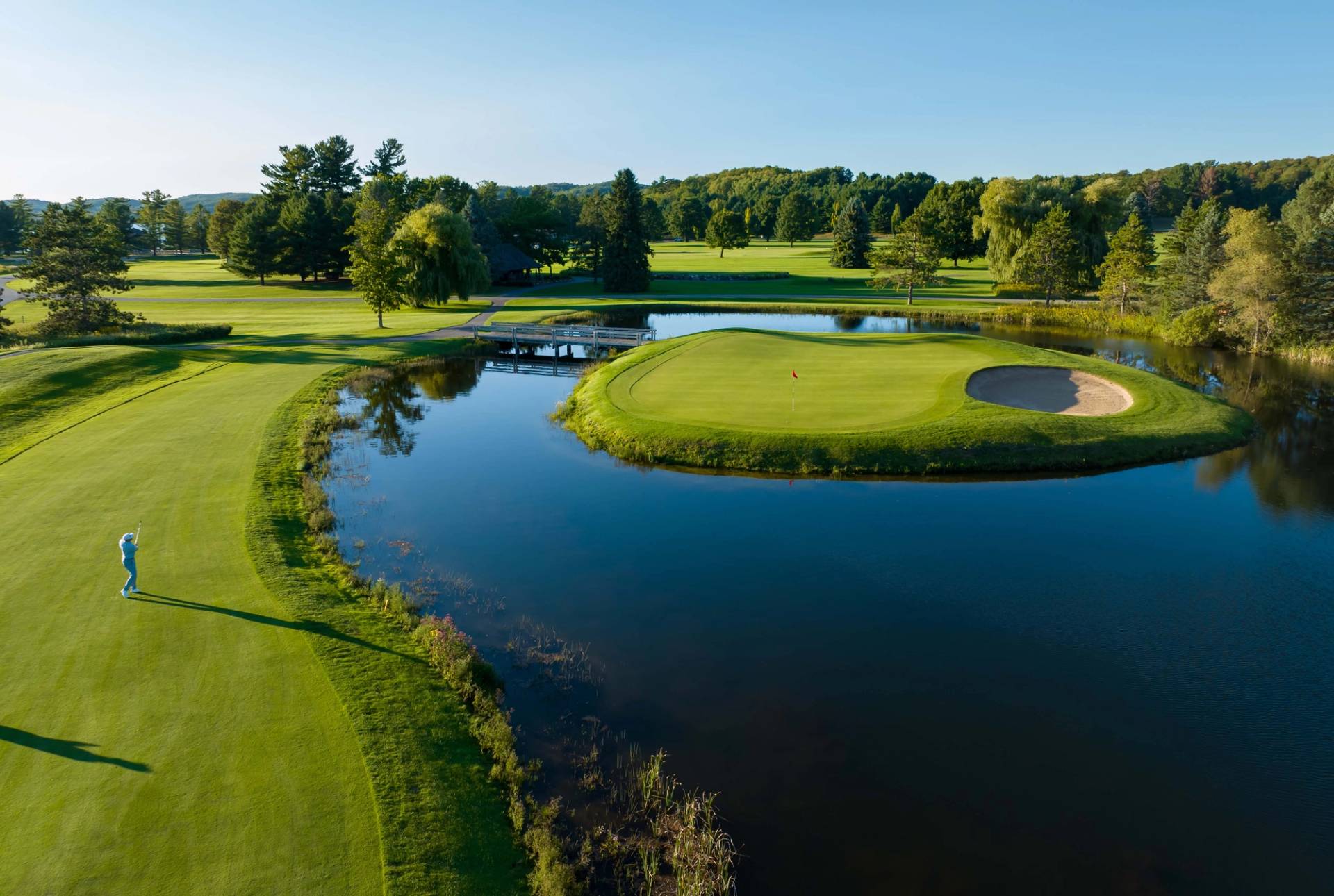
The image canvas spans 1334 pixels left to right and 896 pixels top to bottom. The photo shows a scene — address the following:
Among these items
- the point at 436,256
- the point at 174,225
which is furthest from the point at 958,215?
the point at 174,225

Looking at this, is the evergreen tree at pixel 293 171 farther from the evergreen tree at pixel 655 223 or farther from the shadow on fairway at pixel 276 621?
the shadow on fairway at pixel 276 621

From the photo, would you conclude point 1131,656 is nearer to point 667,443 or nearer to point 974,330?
point 667,443

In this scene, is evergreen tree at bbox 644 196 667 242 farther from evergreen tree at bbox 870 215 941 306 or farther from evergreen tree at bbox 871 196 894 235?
evergreen tree at bbox 870 215 941 306

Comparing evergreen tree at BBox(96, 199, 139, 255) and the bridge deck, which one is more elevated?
evergreen tree at BBox(96, 199, 139, 255)

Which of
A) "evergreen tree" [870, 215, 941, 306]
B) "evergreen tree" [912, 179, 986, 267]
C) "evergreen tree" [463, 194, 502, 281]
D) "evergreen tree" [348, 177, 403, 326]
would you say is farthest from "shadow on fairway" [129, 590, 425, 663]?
"evergreen tree" [912, 179, 986, 267]

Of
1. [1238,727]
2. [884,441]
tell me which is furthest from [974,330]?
[1238,727]

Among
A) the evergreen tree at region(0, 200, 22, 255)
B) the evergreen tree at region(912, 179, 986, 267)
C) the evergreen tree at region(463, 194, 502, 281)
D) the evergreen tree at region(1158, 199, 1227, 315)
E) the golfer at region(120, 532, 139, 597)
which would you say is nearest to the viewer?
the golfer at region(120, 532, 139, 597)
